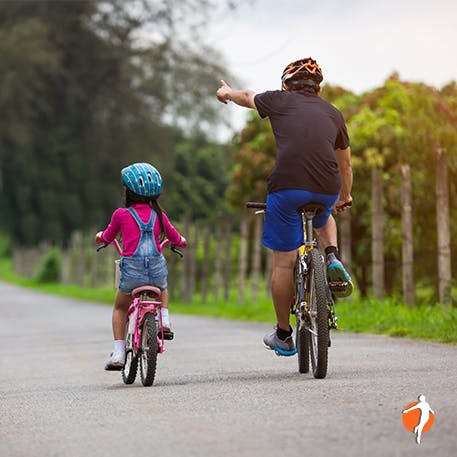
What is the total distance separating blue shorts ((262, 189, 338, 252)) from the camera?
8320mm

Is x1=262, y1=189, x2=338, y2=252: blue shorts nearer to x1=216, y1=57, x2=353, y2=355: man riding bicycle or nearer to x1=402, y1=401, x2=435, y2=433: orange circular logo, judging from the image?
x1=216, y1=57, x2=353, y2=355: man riding bicycle

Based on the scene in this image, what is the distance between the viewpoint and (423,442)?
5367 millimetres

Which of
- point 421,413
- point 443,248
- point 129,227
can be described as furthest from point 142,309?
point 443,248

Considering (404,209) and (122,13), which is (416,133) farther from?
(122,13)

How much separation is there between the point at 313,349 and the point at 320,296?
429mm

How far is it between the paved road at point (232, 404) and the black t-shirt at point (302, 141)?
1268mm

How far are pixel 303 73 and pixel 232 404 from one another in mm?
2522

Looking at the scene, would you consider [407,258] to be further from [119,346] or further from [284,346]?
[119,346]

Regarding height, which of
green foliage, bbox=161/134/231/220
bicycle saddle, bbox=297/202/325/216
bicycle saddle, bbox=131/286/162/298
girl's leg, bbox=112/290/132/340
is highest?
green foliage, bbox=161/134/231/220

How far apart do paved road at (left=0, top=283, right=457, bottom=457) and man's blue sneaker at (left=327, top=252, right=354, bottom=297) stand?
55 cm

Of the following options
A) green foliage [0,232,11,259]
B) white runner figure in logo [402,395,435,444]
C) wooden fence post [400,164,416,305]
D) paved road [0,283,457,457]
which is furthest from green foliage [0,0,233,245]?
white runner figure in logo [402,395,435,444]

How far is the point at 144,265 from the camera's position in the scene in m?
8.66

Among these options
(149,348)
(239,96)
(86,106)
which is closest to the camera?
(149,348)

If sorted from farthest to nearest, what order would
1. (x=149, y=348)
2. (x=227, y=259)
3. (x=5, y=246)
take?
1. (x=5, y=246)
2. (x=227, y=259)
3. (x=149, y=348)
